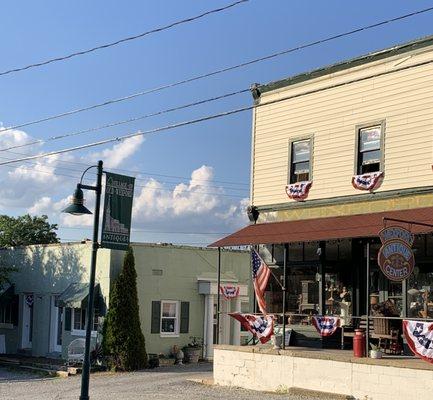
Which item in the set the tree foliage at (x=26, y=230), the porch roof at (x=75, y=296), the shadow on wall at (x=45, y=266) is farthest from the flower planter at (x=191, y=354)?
the tree foliage at (x=26, y=230)

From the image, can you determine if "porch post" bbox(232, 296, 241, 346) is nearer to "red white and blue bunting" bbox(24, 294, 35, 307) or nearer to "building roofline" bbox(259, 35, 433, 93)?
"red white and blue bunting" bbox(24, 294, 35, 307)

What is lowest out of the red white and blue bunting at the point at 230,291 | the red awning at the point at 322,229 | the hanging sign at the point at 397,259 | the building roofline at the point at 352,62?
the red white and blue bunting at the point at 230,291

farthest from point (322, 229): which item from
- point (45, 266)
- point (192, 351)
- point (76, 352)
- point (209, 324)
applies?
point (45, 266)

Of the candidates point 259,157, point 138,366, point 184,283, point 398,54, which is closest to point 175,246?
point 184,283

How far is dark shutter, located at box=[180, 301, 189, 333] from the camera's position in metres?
26.5

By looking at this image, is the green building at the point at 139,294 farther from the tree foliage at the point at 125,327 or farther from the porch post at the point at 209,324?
the tree foliage at the point at 125,327

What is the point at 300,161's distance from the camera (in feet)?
67.5

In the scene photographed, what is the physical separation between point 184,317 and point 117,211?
1236cm

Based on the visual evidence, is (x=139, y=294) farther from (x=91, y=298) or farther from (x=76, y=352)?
(x=91, y=298)

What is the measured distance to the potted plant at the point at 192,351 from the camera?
26172 mm

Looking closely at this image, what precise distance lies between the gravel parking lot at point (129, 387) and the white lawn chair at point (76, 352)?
1360mm

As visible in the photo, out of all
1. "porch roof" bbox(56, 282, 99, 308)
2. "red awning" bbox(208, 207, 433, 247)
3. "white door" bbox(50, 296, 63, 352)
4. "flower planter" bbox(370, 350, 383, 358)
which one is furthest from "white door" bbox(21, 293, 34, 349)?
"flower planter" bbox(370, 350, 383, 358)

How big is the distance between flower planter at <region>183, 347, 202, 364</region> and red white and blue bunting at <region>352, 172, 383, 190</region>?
33.6 feet

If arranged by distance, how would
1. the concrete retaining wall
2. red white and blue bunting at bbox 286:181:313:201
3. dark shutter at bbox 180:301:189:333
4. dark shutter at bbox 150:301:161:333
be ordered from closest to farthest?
the concrete retaining wall < red white and blue bunting at bbox 286:181:313:201 < dark shutter at bbox 150:301:161:333 < dark shutter at bbox 180:301:189:333
